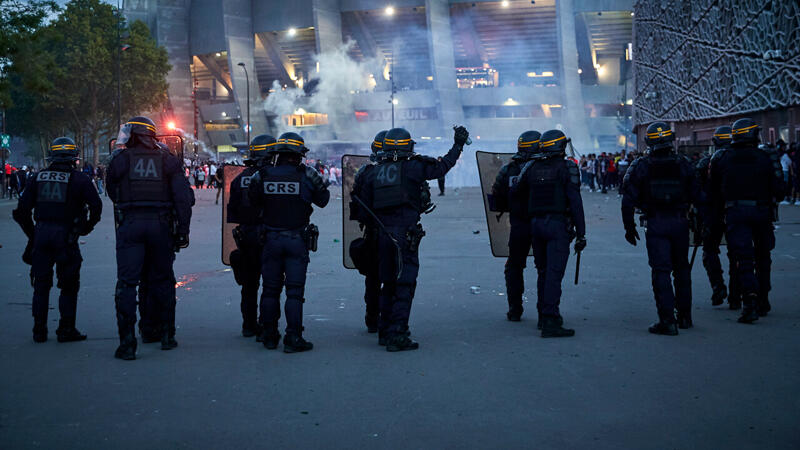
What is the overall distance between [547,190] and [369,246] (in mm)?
1515

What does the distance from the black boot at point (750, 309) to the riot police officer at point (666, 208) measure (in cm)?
52

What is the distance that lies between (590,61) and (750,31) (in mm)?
37425

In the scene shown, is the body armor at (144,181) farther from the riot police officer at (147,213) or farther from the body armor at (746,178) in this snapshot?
the body armor at (746,178)

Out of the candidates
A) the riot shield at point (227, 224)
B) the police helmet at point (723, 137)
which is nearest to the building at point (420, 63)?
the riot shield at point (227, 224)

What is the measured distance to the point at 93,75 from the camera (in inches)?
1886

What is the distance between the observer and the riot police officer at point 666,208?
662 cm

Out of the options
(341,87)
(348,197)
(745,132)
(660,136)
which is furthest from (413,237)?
(341,87)

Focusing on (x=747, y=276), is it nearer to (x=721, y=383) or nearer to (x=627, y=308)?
(x=627, y=308)

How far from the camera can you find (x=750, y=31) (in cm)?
2947

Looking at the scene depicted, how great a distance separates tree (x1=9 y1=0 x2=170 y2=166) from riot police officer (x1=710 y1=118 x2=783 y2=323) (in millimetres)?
42380

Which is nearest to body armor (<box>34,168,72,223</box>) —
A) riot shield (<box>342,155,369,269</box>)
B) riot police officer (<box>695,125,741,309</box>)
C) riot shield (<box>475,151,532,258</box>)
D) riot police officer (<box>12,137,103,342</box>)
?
riot police officer (<box>12,137,103,342</box>)

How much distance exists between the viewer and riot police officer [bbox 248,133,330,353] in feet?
20.0

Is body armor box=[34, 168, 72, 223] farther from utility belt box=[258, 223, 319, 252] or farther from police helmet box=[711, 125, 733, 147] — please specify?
police helmet box=[711, 125, 733, 147]

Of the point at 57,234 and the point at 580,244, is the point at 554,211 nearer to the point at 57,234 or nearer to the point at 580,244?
the point at 580,244
